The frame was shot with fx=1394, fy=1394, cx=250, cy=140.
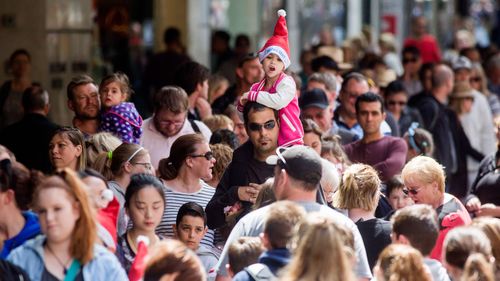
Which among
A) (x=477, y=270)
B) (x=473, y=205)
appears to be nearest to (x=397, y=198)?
(x=473, y=205)

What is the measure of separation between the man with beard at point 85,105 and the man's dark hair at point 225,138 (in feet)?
3.27

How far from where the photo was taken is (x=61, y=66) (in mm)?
17891

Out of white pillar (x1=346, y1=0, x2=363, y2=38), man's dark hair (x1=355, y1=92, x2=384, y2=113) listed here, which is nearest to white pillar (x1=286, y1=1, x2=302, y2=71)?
white pillar (x1=346, y1=0, x2=363, y2=38)

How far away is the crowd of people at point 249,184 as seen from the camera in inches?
287

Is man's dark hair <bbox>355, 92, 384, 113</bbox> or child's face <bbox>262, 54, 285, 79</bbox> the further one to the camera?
man's dark hair <bbox>355, 92, 384, 113</bbox>

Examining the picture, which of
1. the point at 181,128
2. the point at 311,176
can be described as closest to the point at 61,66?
the point at 181,128

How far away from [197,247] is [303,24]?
18.9 metres

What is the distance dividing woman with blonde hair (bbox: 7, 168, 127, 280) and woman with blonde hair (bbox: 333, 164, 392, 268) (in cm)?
240

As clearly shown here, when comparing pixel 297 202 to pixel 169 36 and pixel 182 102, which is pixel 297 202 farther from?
pixel 169 36

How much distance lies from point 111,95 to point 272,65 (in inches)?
83.6

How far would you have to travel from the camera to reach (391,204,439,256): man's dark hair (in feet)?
25.8

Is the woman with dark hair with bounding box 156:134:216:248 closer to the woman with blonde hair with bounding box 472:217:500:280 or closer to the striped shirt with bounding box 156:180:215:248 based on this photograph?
the striped shirt with bounding box 156:180:215:248

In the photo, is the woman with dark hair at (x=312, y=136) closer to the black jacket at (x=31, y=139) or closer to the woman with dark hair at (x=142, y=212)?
the black jacket at (x=31, y=139)

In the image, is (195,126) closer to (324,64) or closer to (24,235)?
(324,64)
